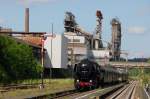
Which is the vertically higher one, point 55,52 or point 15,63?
point 55,52

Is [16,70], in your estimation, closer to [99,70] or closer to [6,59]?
[6,59]

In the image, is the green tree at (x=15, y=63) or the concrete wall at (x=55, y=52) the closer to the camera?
the green tree at (x=15, y=63)

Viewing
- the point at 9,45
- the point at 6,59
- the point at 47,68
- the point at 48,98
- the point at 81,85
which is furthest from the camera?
the point at 47,68

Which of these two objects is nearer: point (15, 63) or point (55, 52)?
point (15, 63)

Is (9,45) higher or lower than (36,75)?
higher

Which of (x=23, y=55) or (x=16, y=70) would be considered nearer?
(x=16, y=70)

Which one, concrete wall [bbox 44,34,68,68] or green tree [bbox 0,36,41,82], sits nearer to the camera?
green tree [bbox 0,36,41,82]

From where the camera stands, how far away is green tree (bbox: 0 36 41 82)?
93438 millimetres

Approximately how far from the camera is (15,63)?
100188 millimetres

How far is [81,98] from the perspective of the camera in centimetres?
4156

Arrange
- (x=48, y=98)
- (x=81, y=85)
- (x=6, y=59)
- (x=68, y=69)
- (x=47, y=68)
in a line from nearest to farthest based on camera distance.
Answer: (x=48, y=98)
(x=81, y=85)
(x=6, y=59)
(x=47, y=68)
(x=68, y=69)

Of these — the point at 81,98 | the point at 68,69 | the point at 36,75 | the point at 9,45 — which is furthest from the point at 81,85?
the point at 68,69

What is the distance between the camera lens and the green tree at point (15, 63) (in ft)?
307

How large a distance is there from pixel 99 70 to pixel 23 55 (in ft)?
159
